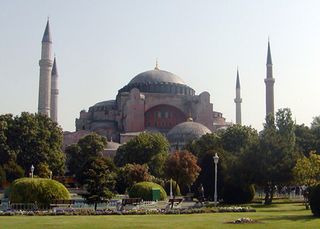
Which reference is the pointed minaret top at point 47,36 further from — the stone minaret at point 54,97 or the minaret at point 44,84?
the stone minaret at point 54,97

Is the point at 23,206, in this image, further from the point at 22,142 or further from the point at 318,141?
the point at 318,141

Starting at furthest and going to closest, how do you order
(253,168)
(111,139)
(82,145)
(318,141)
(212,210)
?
(111,139)
(82,145)
(318,141)
(253,168)
(212,210)

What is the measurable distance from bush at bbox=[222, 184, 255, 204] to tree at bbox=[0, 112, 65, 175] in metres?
26.4

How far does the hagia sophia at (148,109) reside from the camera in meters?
81.1

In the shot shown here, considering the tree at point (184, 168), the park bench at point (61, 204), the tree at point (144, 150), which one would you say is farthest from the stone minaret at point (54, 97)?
the park bench at point (61, 204)

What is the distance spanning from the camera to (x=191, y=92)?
93375mm

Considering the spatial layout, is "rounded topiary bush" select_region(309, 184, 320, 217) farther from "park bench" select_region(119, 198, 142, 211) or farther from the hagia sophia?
the hagia sophia

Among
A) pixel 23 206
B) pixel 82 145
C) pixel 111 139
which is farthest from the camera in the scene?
pixel 111 139

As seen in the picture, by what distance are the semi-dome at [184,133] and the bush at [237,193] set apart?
40012mm

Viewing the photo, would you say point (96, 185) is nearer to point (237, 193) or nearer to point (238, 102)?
point (237, 193)

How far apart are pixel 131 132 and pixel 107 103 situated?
506 inches

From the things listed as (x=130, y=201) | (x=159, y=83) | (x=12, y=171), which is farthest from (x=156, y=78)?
(x=130, y=201)

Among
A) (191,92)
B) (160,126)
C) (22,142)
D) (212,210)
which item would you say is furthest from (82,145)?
(212,210)

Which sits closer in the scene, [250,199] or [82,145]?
[250,199]
